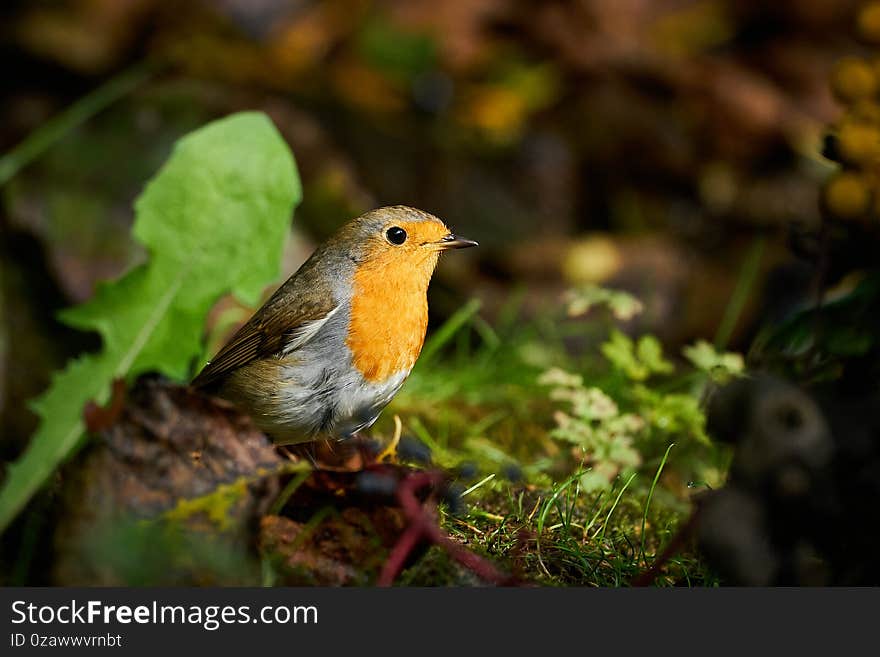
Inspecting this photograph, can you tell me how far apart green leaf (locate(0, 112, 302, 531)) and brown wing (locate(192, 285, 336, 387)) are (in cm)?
12

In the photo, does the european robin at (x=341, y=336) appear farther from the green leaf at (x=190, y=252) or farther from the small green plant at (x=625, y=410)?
the small green plant at (x=625, y=410)

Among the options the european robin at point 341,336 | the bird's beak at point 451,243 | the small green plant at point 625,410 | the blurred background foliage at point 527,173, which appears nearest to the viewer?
the european robin at point 341,336

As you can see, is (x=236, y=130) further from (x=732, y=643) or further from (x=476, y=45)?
(x=476, y=45)

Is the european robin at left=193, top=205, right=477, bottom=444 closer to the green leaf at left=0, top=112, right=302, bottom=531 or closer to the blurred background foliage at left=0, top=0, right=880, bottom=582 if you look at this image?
the green leaf at left=0, top=112, right=302, bottom=531

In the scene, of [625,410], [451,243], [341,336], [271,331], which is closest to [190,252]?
[271,331]

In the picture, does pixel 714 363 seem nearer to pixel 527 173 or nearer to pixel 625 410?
pixel 625 410

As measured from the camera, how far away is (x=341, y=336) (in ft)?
8.11

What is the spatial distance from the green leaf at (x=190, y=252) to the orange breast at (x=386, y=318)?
1.22 ft

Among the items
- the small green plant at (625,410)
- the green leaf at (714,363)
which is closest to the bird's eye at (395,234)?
the small green plant at (625,410)

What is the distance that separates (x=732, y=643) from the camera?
1763 mm

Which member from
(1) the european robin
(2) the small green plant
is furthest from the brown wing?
(2) the small green plant

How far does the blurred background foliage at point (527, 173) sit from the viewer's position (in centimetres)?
309

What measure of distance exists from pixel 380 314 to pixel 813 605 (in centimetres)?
121

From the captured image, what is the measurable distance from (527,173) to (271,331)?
146 inches
